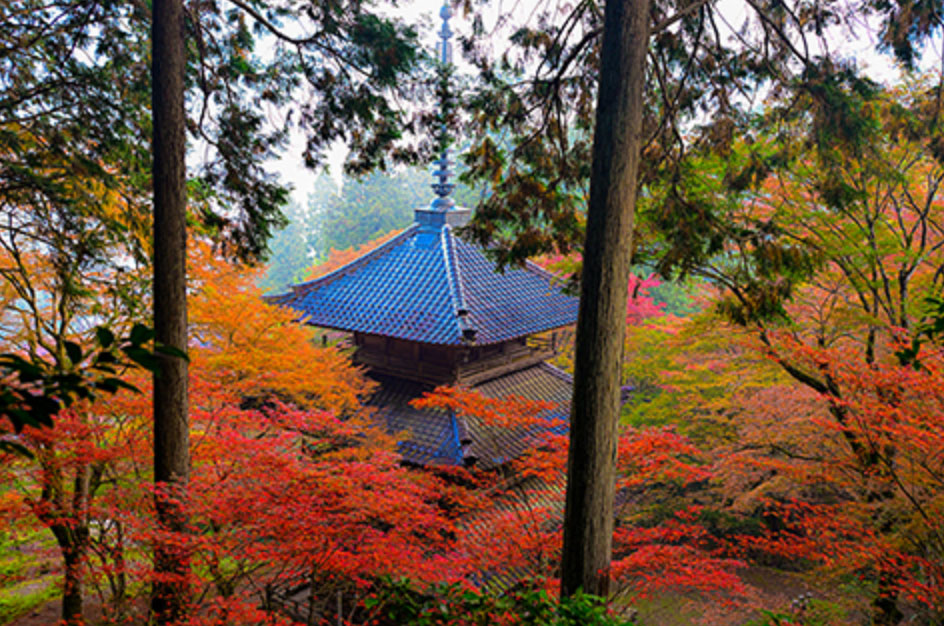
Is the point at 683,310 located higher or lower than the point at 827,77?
lower

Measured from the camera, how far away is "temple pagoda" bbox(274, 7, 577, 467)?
984cm

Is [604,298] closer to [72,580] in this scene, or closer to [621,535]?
[621,535]

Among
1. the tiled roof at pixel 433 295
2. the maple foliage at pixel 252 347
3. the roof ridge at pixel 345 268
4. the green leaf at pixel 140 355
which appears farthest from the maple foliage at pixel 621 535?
the green leaf at pixel 140 355

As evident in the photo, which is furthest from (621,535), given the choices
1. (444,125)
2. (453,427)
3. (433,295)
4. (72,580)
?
(72,580)

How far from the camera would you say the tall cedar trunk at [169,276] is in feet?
15.4

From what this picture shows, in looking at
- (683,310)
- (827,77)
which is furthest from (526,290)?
(683,310)

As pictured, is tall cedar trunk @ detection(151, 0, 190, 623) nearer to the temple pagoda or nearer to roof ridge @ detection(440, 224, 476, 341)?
the temple pagoda

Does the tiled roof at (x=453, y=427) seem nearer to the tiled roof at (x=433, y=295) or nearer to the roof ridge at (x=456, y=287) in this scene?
the tiled roof at (x=433, y=295)

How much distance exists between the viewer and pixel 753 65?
20.1 ft

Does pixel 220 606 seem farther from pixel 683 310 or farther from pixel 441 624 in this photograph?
pixel 683 310

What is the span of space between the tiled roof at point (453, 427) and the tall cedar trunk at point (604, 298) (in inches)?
154

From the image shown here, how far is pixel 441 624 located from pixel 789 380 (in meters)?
9.19

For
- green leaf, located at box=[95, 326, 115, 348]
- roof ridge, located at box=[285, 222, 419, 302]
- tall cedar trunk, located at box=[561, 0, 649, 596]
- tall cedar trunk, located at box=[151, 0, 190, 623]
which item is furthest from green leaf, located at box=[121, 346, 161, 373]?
roof ridge, located at box=[285, 222, 419, 302]

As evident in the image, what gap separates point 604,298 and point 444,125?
10.5ft
